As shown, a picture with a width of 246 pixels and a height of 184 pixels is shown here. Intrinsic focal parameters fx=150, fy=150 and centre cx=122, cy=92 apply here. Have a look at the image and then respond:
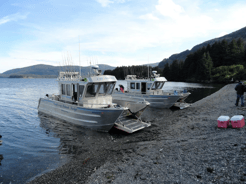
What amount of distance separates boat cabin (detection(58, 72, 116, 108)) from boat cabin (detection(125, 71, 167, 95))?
8.33 metres

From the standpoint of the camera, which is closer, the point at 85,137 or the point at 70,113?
the point at 85,137

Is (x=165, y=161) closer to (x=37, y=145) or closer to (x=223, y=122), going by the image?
(x=223, y=122)

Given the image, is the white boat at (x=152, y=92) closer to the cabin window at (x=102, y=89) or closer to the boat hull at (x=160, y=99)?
the boat hull at (x=160, y=99)

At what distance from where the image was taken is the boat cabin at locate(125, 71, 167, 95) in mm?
19483

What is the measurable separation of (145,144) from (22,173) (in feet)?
20.3

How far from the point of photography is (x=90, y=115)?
436 inches

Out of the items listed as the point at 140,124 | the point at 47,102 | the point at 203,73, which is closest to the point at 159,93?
the point at 140,124

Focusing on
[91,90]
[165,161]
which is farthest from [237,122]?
[91,90]

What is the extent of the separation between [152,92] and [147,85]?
1.15 meters

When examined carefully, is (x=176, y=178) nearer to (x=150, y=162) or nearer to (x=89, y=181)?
(x=150, y=162)

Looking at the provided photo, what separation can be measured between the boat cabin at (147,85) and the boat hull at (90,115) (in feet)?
33.4

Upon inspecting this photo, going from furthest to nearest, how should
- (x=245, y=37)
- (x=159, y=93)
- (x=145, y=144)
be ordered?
1. (x=245, y=37)
2. (x=159, y=93)
3. (x=145, y=144)

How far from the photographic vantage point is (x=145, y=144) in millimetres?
8609

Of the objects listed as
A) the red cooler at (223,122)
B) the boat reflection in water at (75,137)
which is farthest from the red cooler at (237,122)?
the boat reflection in water at (75,137)
